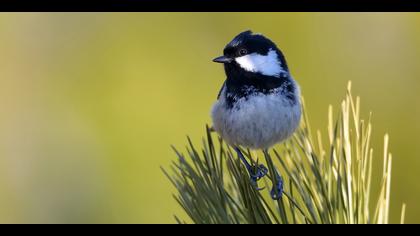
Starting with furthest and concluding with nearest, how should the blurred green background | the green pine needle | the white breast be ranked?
the blurred green background → the white breast → the green pine needle

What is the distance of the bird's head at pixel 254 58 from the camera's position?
266cm

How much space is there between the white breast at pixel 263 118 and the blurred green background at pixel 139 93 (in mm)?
560

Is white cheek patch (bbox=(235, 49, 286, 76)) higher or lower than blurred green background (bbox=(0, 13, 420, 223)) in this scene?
higher

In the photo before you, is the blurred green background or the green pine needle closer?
the green pine needle

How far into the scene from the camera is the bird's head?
2.66m

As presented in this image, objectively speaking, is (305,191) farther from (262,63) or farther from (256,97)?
(262,63)

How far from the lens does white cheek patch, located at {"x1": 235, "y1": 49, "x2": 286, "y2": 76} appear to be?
2.66m

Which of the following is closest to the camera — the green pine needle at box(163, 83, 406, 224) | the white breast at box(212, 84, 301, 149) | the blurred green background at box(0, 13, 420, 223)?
the green pine needle at box(163, 83, 406, 224)

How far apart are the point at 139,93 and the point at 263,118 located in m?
1.44

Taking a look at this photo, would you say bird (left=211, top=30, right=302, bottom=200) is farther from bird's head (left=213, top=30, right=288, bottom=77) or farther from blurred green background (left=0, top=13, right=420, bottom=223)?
blurred green background (left=0, top=13, right=420, bottom=223)

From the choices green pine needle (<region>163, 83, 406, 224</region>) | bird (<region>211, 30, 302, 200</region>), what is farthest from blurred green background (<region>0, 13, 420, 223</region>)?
green pine needle (<region>163, 83, 406, 224</region>)

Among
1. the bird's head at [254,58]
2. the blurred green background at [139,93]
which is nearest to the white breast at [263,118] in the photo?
the bird's head at [254,58]

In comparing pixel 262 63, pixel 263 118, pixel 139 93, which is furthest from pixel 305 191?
pixel 139 93

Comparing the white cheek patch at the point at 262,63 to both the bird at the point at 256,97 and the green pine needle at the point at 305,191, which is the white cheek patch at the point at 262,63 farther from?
the green pine needle at the point at 305,191
